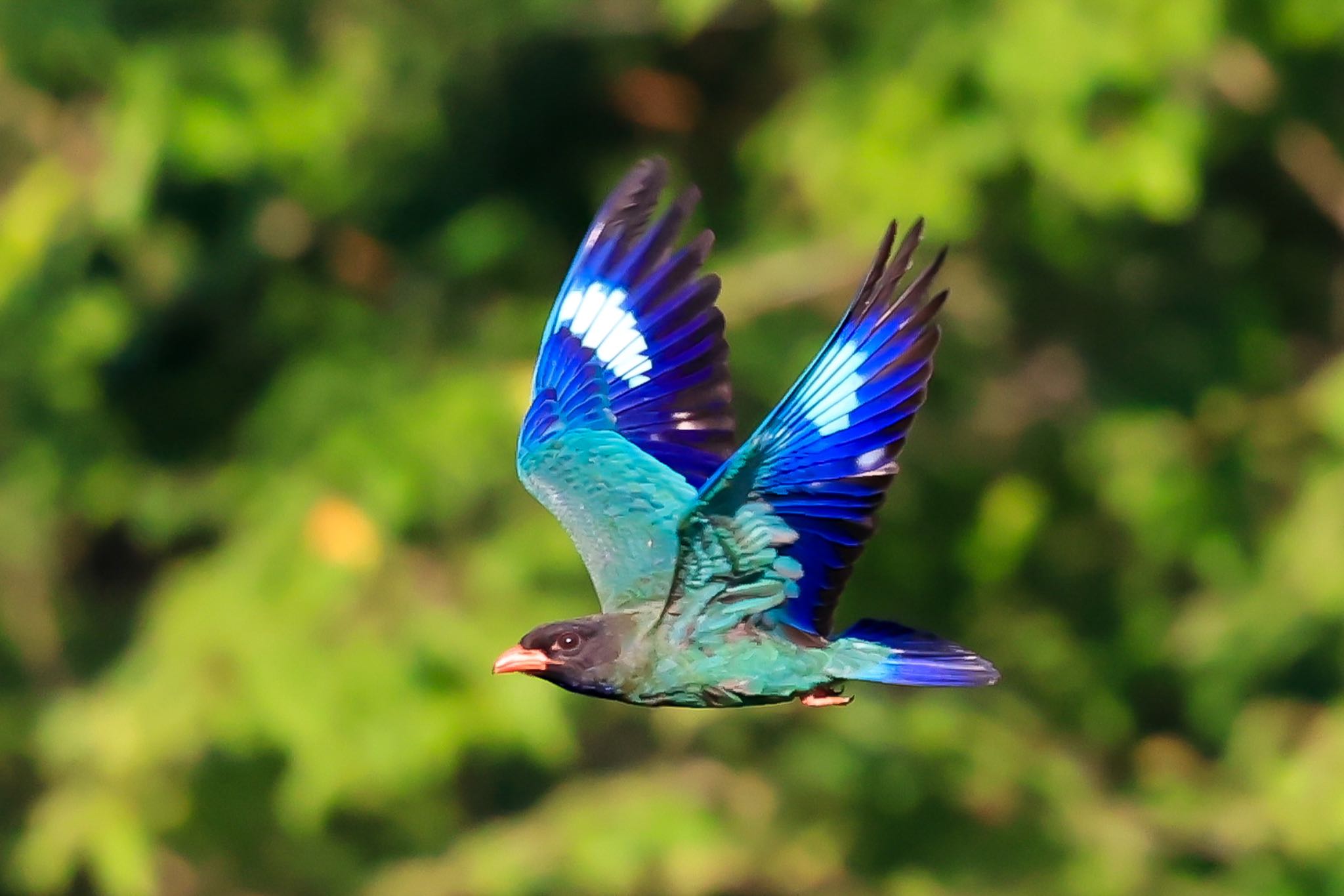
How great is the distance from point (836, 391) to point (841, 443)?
9 cm

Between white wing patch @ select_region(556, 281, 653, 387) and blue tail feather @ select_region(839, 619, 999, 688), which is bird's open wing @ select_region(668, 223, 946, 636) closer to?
blue tail feather @ select_region(839, 619, 999, 688)

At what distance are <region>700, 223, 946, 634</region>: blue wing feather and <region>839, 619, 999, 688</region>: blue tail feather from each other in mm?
88

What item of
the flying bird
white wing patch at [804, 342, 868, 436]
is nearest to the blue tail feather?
the flying bird

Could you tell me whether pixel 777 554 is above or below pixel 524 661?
above

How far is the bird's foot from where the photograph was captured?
11.3 ft

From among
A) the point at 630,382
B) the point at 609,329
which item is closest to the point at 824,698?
the point at 630,382

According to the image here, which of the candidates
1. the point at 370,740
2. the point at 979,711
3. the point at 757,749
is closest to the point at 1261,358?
the point at 979,711

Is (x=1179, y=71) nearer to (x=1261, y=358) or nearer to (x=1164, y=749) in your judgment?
(x=1261, y=358)

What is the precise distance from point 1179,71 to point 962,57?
2.29 feet

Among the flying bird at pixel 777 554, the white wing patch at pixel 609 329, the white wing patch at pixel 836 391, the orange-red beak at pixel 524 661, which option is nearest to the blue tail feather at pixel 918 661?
the flying bird at pixel 777 554

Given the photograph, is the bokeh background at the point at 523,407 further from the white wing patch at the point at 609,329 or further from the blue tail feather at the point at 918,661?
the blue tail feather at the point at 918,661

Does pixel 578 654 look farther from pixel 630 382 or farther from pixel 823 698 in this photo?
pixel 630 382

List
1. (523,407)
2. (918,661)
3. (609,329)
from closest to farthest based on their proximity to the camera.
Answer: (918,661)
(609,329)
(523,407)

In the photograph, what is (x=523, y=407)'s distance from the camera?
→ 6672 mm
